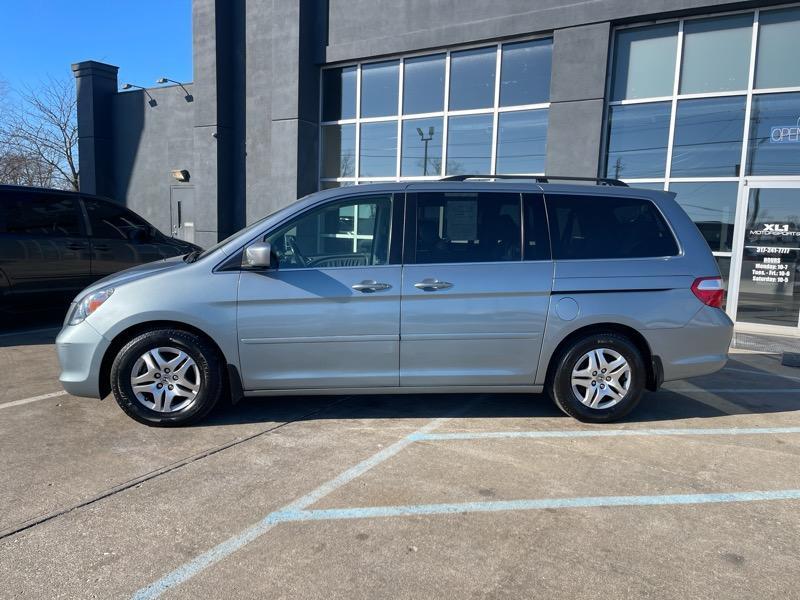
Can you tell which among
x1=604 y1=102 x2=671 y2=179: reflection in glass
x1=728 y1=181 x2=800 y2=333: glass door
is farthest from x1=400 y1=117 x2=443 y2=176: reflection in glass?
x1=728 y1=181 x2=800 y2=333: glass door

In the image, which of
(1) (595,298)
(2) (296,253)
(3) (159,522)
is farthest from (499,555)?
(2) (296,253)

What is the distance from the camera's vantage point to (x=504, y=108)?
10.8 meters

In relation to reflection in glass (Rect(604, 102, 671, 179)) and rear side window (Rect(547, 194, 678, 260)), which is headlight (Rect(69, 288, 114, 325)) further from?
reflection in glass (Rect(604, 102, 671, 179))

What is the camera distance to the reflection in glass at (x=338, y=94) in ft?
41.1

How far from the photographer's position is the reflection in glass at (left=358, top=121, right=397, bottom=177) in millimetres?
12094

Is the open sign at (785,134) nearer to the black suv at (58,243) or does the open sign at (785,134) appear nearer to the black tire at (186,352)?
the black tire at (186,352)

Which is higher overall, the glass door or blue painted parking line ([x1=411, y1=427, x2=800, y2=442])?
the glass door

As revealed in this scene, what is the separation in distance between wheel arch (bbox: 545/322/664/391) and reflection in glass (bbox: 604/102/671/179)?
595 cm

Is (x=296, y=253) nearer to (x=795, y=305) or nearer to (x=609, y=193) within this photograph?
(x=609, y=193)

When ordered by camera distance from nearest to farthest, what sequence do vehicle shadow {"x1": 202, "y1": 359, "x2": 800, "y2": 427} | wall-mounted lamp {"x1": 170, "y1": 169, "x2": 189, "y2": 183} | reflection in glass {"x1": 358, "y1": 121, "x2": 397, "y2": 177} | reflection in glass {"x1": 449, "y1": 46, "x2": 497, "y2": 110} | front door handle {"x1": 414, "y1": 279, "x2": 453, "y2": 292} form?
1. front door handle {"x1": 414, "y1": 279, "x2": 453, "y2": 292}
2. vehicle shadow {"x1": 202, "y1": 359, "x2": 800, "y2": 427}
3. reflection in glass {"x1": 449, "y1": 46, "x2": 497, "y2": 110}
4. reflection in glass {"x1": 358, "y1": 121, "x2": 397, "y2": 177}
5. wall-mounted lamp {"x1": 170, "y1": 169, "x2": 189, "y2": 183}

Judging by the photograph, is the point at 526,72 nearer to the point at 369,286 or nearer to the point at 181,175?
the point at 369,286

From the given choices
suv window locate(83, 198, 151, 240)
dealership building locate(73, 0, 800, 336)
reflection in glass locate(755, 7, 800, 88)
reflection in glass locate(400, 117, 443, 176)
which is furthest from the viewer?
reflection in glass locate(400, 117, 443, 176)

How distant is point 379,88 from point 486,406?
29.7ft

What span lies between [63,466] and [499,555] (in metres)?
2.81
